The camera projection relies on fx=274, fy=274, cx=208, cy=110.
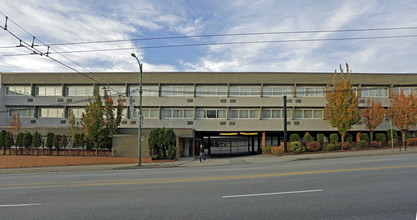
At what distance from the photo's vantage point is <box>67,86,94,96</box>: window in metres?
37.0

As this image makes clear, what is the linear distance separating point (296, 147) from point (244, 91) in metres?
10.7

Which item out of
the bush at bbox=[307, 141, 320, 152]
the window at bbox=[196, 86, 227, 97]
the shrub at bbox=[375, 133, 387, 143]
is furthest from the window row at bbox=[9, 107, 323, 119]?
the bush at bbox=[307, 141, 320, 152]

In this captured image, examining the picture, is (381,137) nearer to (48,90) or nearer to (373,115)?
(373,115)

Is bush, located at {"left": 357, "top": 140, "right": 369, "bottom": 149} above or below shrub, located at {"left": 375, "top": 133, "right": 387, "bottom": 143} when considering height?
below

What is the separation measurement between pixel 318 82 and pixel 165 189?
3119 cm

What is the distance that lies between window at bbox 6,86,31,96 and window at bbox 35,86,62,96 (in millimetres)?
1095

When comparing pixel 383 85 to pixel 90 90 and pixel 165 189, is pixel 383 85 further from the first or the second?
pixel 90 90

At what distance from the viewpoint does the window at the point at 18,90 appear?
37.2 meters

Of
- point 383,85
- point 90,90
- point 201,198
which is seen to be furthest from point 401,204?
point 90,90

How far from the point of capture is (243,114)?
35938 mm

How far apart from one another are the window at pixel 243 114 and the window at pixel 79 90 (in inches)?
755

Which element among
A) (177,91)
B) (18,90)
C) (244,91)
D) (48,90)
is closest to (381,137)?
(244,91)

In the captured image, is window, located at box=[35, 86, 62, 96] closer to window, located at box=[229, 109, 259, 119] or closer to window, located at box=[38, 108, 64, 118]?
window, located at box=[38, 108, 64, 118]

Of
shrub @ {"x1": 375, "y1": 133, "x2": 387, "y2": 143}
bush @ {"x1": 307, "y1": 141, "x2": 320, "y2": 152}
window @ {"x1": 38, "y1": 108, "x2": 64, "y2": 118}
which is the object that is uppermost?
window @ {"x1": 38, "y1": 108, "x2": 64, "y2": 118}
